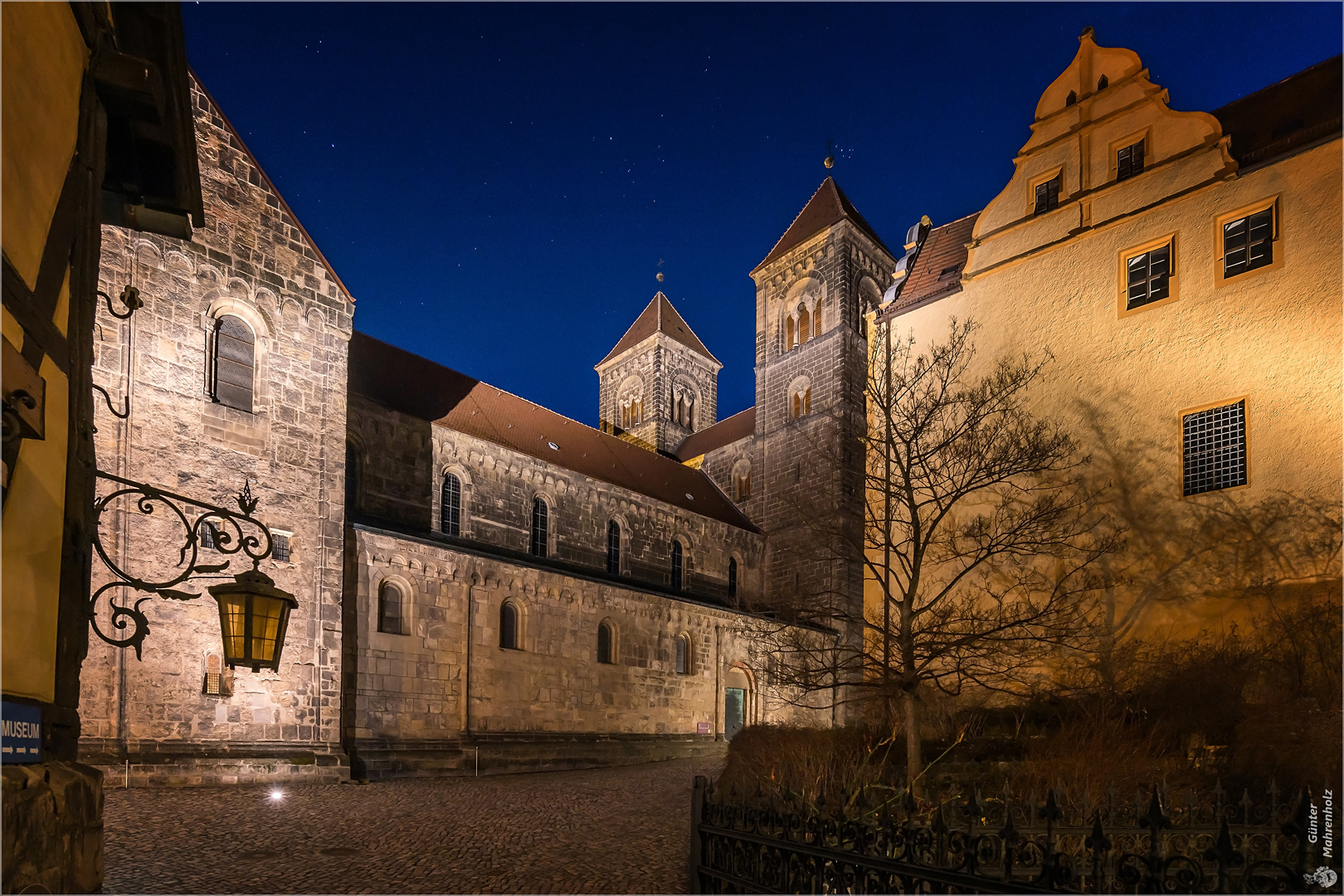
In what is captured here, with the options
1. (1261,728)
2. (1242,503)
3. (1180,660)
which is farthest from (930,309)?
(1261,728)

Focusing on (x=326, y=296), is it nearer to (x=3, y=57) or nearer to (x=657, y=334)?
(x=3, y=57)

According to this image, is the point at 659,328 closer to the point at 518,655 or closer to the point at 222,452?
the point at 518,655

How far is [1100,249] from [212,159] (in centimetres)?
1862

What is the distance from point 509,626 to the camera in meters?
25.2

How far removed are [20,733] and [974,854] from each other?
4741 millimetres

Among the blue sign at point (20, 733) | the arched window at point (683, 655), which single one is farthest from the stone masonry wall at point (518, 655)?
the blue sign at point (20, 733)

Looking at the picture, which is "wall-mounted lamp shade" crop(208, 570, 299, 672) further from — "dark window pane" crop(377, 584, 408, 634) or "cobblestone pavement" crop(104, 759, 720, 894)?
"dark window pane" crop(377, 584, 408, 634)

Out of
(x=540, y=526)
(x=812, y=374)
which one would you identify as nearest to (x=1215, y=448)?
(x=540, y=526)

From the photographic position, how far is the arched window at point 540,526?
98.1 feet

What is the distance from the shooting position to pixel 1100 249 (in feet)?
54.6

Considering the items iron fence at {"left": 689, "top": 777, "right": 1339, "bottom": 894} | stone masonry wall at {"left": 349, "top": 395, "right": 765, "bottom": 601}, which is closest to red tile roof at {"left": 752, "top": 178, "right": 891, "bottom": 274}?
stone masonry wall at {"left": 349, "top": 395, "right": 765, "bottom": 601}

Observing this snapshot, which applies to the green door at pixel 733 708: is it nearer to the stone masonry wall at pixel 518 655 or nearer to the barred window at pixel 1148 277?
the stone masonry wall at pixel 518 655

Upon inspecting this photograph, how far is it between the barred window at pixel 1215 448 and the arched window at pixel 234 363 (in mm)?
18978

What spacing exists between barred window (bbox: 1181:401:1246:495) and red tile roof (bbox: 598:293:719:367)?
138ft
